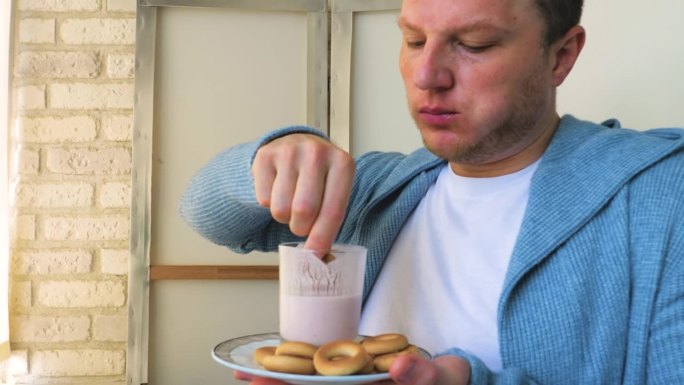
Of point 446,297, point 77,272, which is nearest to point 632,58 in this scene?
point 446,297

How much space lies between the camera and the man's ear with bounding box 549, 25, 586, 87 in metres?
1.09

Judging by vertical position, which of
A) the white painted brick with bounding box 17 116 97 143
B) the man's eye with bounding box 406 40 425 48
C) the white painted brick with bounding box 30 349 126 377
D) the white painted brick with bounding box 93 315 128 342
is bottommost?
the white painted brick with bounding box 30 349 126 377

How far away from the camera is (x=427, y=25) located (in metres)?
1.00

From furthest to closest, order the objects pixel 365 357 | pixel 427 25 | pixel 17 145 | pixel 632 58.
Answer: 1. pixel 17 145
2. pixel 632 58
3. pixel 427 25
4. pixel 365 357

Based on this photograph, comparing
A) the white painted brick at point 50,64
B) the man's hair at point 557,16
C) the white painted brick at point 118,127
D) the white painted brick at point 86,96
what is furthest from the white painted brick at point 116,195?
the man's hair at point 557,16

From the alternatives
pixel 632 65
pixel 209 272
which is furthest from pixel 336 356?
pixel 209 272

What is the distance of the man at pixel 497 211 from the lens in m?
0.85

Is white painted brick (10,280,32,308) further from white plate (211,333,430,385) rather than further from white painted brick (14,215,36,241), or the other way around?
white plate (211,333,430,385)

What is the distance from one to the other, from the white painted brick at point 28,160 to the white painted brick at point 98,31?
Answer: 38 centimetres

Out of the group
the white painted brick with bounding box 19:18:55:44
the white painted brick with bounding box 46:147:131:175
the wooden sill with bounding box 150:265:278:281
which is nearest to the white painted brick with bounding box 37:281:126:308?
the wooden sill with bounding box 150:265:278:281

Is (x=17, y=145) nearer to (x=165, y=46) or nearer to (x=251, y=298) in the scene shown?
(x=165, y=46)

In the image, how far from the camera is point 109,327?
240 cm

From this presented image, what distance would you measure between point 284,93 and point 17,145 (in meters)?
0.88

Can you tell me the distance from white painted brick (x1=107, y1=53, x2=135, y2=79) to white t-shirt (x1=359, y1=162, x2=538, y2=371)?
156 centimetres
